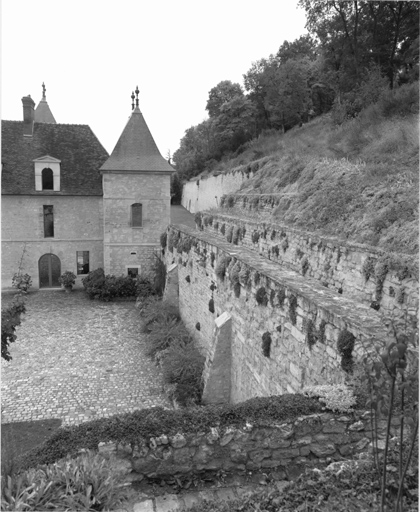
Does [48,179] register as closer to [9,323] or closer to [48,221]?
[48,221]

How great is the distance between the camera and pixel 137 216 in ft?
70.1

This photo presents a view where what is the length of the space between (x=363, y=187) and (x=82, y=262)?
16.0m

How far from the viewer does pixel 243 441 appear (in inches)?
151

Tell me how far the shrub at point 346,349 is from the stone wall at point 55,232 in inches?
725

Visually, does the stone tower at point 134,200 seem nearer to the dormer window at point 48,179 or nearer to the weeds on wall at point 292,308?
the dormer window at point 48,179

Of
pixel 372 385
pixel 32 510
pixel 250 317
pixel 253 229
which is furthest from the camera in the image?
pixel 253 229

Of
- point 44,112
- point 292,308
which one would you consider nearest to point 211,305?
point 292,308

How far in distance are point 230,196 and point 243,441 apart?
673 inches

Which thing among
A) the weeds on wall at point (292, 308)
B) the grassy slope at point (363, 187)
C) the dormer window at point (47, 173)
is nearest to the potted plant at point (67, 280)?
the dormer window at point (47, 173)

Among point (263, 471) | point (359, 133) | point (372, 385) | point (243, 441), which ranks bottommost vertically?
point (263, 471)

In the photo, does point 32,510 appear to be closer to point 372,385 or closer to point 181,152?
point 372,385

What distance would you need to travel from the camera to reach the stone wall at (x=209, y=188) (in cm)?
2466

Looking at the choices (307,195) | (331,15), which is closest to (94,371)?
(307,195)

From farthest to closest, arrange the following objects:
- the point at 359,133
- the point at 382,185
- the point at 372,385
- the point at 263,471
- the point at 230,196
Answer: the point at 230,196 → the point at 359,133 → the point at 382,185 → the point at 263,471 → the point at 372,385
